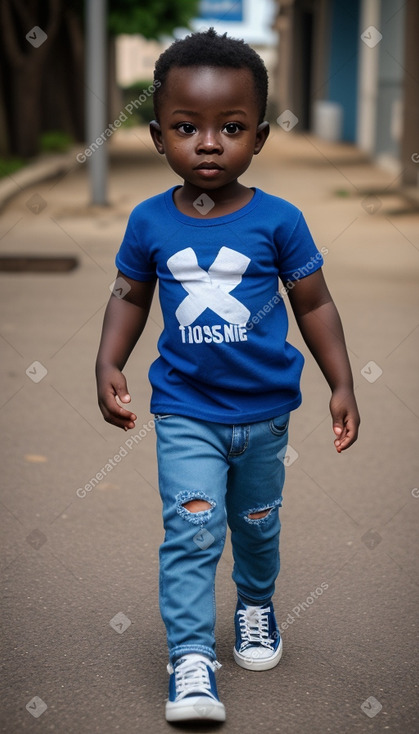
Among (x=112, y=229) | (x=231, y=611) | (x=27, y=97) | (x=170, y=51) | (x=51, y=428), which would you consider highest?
(x=170, y=51)

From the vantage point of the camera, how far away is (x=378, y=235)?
454 inches

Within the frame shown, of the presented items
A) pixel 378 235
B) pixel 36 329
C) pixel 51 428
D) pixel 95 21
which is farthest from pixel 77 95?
pixel 51 428

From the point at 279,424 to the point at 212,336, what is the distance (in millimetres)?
296

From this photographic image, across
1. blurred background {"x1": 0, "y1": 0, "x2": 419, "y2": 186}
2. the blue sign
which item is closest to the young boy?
blurred background {"x1": 0, "y1": 0, "x2": 419, "y2": 186}

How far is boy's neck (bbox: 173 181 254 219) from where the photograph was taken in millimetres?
2760

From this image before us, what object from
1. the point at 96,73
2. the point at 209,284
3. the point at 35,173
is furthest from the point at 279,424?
the point at 35,173

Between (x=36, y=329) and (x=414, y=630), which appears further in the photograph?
(x=36, y=329)

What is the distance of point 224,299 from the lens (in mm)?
2746

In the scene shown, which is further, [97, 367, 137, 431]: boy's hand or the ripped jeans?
[97, 367, 137, 431]: boy's hand

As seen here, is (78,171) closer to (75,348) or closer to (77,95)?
(77,95)

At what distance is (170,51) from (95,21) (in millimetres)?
10375

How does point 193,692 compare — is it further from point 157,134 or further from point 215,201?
point 157,134

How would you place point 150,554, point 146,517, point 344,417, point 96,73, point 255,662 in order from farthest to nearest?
point 96,73 < point 146,517 < point 150,554 < point 255,662 < point 344,417

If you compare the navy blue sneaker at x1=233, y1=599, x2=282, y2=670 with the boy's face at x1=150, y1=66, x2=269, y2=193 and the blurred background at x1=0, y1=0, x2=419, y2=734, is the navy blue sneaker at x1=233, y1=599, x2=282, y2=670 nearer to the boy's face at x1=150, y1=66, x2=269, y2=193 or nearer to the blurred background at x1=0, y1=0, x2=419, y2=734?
the blurred background at x1=0, y1=0, x2=419, y2=734
